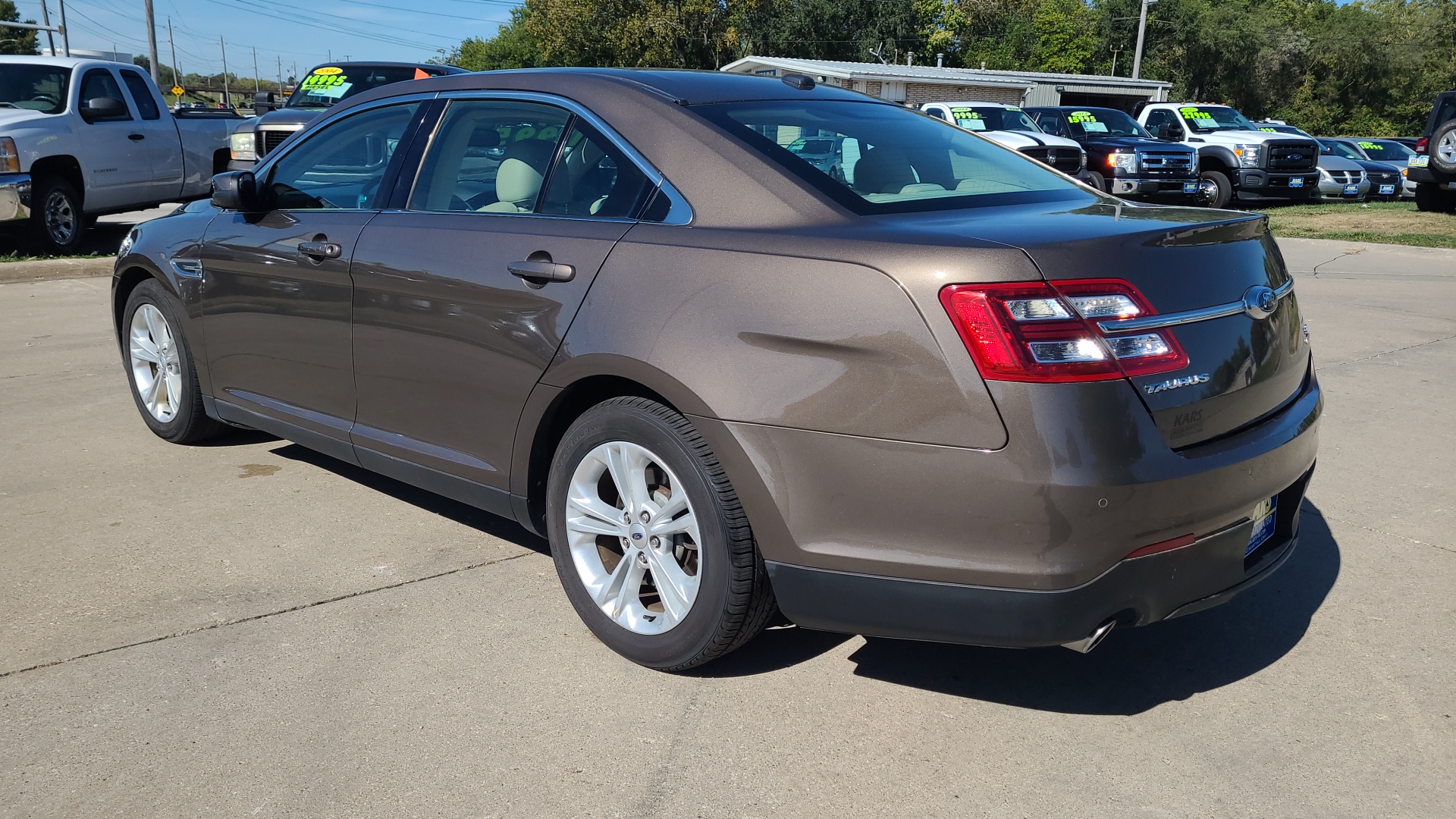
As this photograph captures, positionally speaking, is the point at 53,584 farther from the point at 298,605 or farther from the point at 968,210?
the point at 968,210

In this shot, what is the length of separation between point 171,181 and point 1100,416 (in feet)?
42.4

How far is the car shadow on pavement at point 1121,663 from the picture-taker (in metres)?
3.12

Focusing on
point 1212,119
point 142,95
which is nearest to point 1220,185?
point 1212,119

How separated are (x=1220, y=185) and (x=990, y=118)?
15.5ft

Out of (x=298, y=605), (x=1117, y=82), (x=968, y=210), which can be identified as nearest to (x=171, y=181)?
(x=298, y=605)

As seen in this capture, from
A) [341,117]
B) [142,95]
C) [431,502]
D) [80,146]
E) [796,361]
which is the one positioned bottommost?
[431,502]

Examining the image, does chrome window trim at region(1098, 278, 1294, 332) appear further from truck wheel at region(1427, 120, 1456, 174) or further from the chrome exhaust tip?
truck wheel at region(1427, 120, 1456, 174)

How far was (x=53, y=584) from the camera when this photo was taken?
379cm

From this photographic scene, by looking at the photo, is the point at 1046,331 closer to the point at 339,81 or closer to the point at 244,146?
the point at 244,146

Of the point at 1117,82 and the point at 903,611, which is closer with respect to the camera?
the point at 903,611

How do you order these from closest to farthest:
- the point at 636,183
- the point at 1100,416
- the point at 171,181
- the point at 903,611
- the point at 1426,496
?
the point at 1100,416
the point at 903,611
the point at 636,183
the point at 1426,496
the point at 171,181

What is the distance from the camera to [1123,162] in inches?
707

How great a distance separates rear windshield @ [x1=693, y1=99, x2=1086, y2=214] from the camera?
3.10 meters

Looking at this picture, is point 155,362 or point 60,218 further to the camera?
point 60,218
